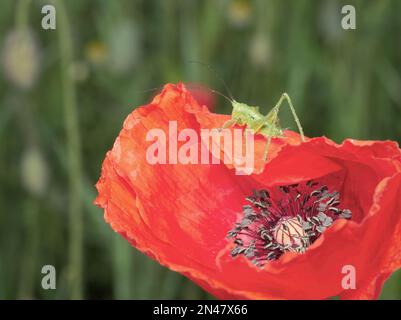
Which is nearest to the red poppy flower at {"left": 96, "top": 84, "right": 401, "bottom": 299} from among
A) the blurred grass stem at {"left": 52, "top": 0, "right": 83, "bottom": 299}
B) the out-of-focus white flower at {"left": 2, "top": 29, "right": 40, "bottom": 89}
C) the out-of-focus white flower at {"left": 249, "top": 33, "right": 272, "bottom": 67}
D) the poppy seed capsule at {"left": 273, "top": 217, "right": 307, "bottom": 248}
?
the poppy seed capsule at {"left": 273, "top": 217, "right": 307, "bottom": 248}

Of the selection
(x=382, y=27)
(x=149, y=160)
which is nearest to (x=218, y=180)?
(x=149, y=160)

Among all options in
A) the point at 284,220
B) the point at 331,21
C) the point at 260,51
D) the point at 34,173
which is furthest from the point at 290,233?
the point at 331,21

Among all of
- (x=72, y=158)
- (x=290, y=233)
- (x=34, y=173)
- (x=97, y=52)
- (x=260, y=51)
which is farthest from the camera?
(x=97, y=52)

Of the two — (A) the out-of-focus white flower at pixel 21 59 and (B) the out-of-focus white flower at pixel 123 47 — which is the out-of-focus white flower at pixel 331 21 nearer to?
(B) the out-of-focus white flower at pixel 123 47

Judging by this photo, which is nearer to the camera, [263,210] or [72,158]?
[263,210]

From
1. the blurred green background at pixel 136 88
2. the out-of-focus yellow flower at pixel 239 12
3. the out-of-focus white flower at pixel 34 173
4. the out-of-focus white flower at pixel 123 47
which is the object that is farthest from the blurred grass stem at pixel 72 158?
the out-of-focus yellow flower at pixel 239 12

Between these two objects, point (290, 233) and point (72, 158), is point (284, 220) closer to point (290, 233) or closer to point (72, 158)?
point (290, 233)
